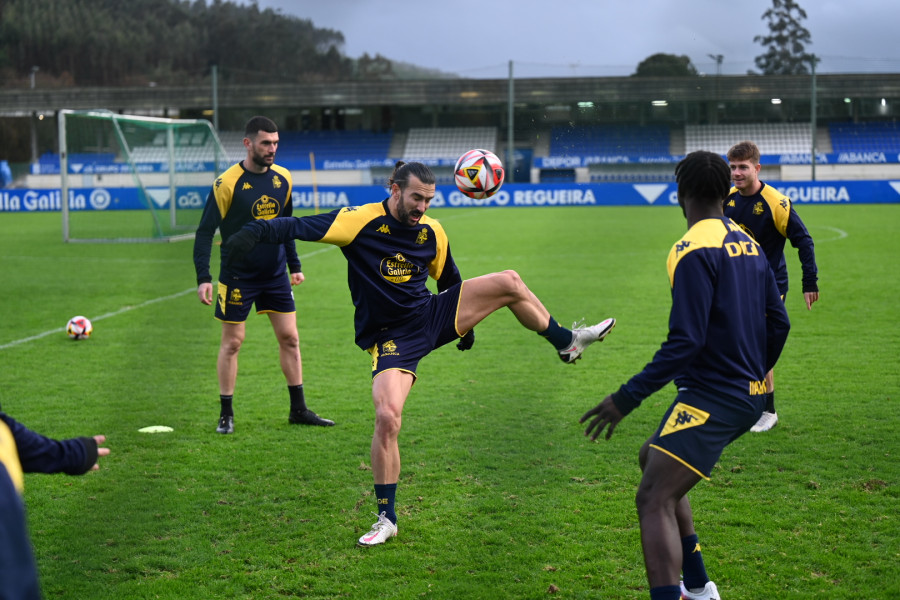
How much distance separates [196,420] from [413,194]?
11.7 ft

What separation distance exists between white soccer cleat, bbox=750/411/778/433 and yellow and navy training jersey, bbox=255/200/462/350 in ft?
10.2

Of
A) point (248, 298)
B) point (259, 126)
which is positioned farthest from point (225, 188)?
point (248, 298)

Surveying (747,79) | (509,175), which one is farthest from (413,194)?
(747,79)

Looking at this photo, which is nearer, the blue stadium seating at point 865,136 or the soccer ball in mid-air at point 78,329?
the soccer ball in mid-air at point 78,329

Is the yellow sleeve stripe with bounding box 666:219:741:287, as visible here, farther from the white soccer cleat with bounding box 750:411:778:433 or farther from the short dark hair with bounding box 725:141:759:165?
the white soccer cleat with bounding box 750:411:778:433

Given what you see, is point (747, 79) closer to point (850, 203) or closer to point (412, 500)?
point (850, 203)

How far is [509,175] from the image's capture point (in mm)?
44625

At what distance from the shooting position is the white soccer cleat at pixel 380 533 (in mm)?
4746

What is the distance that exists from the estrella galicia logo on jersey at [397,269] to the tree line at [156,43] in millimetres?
Answer: 73588

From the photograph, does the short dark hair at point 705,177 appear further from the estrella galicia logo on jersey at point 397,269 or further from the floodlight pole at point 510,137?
the floodlight pole at point 510,137

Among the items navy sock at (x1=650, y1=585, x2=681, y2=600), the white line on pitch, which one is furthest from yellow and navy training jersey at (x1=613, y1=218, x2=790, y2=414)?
the white line on pitch

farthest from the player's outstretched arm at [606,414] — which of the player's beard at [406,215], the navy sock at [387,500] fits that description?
the player's beard at [406,215]

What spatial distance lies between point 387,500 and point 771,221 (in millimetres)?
3843

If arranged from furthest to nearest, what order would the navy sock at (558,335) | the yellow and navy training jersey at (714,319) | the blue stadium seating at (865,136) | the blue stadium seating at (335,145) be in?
the blue stadium seating at (335,145), the blue stadium seating at (865,136), the navy sock at (558,335), the yellow and navy training jersey at (714,319)
